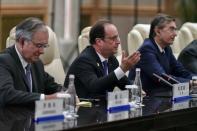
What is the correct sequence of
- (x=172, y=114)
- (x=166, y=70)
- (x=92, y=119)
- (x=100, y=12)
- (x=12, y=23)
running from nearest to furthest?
(x=92, y=119) → (x=172, y=114) → (x=166, y=70) → (x=12, y=23) → (x=100, y=12)

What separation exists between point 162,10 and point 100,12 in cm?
106

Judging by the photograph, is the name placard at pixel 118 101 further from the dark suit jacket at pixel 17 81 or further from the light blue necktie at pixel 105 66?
the light blue necktie at pixel 105 66

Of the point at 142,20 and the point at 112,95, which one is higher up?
the point at 112,95

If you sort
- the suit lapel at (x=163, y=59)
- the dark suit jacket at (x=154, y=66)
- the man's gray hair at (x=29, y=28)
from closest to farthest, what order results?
the man's gray hair at (x=29, y=28), the dark suit jacket at (x=154, y=66), the suit lapel at (x=163, y=59)

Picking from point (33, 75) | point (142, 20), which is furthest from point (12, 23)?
point (33, 75)

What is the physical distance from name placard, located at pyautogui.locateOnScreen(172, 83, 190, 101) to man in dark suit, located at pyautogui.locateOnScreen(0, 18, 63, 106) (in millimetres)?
811

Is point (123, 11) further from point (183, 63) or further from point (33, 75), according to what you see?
point (33, 75)

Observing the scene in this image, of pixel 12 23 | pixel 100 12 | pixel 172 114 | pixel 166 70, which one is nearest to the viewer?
pixel 172 114

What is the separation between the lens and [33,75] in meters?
3.33

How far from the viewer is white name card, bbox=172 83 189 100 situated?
326 centimetres

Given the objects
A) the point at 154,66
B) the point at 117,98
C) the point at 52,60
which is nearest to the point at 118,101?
the point at 117,98

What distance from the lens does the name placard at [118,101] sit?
9.07 feet

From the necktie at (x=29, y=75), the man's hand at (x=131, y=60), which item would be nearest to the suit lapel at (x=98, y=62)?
the man's hand at (x=131, y=60)

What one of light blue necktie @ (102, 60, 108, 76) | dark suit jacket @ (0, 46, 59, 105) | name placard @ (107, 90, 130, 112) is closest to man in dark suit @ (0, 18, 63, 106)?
dark suit jacket @ (0, 46, 59, 105)
